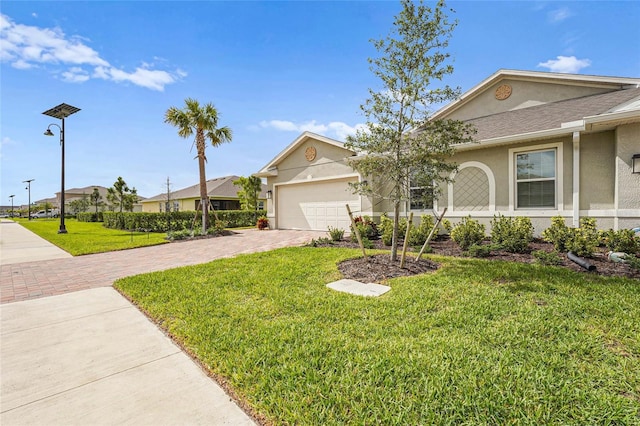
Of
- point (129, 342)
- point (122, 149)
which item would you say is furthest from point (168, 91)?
point (129, 342)

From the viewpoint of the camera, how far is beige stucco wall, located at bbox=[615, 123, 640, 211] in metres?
6.50

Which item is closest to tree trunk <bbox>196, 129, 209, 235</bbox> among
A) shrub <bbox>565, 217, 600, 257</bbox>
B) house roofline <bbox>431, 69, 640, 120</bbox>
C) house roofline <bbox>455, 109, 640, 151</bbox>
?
house roofline <bbox>431, 69, 640, 120</bbox>

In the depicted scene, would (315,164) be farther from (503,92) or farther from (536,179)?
(536,179)

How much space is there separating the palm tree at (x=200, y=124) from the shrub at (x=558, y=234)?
13.3m

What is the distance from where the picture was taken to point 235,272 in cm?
576

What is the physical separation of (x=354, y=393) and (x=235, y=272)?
4209 millimetres

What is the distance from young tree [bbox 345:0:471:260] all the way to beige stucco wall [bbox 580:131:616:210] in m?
4.36

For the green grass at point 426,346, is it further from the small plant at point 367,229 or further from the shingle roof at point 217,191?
the shingle roof at point 217,191

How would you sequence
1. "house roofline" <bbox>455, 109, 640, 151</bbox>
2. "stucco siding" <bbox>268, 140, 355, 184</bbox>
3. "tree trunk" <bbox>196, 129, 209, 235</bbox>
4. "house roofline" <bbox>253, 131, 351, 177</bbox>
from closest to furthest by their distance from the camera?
"house roofline" <bbox>455, 109, 640, 151</bbox>, "stucco siding" <bbox>268, 140, 355, 184</bbox>, "house roofline" <bbox>253, 131, 351, 177</bbox>, "tree trunk" <bbox>196, 129, 209, 235</bbox>

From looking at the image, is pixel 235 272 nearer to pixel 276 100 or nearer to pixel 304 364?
pixel 304 364

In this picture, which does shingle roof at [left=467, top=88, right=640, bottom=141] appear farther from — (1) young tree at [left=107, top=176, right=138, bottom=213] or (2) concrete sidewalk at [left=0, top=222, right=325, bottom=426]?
(1) young tree at [left=107, top=176, right=138, bottom=213]

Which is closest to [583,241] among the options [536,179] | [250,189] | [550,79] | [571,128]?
[536,179]

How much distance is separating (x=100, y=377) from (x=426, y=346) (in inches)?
119

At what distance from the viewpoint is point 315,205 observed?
13.9 metres
